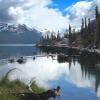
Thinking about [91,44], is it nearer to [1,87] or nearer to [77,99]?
[77,99]

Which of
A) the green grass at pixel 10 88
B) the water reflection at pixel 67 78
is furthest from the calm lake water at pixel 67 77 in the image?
the green grass at pixel 10 88

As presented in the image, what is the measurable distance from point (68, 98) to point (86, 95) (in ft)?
13.6

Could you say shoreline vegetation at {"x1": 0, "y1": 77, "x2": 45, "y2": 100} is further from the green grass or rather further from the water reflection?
the water reflection

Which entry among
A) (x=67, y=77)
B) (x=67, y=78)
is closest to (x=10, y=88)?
(x=67, y=78)

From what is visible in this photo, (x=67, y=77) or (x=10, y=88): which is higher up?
(x=10, y=88)

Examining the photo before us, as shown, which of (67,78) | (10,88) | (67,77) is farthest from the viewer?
(67,77)

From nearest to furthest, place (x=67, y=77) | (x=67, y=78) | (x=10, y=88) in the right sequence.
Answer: (x=10, y=88), (x=67, y=78), (x=67, y=77)

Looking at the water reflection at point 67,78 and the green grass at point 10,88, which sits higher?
the green grass at point 10,88

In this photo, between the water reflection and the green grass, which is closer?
the green grass

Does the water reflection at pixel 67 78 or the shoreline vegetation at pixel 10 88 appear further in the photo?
the water reflection at pixel 67 78

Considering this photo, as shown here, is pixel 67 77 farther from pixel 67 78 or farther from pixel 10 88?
pixel 10 88

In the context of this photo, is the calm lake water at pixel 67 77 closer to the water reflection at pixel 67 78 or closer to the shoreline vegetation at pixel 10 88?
the water reflection at pixel 67 78

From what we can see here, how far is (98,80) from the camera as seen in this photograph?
167 feet

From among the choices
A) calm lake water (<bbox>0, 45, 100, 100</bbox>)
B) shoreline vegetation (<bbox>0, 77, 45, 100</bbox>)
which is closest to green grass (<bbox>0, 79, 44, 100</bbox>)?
shoreline vegetation (<bbox>0, 77, 45, 100</bbox>)
